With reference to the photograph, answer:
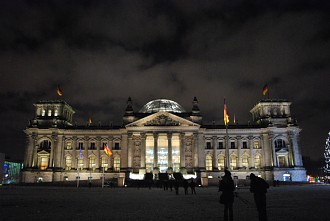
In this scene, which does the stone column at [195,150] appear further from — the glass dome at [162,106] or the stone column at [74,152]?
the stone column at [74,152]

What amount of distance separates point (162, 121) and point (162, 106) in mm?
15370

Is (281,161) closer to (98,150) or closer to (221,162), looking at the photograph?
(221,162)

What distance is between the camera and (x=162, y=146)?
88.3 m

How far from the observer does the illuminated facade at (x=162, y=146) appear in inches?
3241

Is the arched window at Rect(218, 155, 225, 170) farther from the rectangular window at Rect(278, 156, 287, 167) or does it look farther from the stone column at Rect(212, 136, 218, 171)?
the rectangular window at Rect(278, 156, 287, 167)

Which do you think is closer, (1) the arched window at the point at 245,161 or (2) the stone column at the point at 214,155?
(2) the stone column at the point at 214,155

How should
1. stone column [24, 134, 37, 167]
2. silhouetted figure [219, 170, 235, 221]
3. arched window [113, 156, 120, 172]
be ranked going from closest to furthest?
silhouetted figure [219, 170, 235, 221] → stone column [24, 134, 37, 167] → arched window [113, 156, 120, 172]

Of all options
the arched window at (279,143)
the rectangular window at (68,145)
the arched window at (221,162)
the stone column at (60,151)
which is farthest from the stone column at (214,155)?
the stone column at (60,151)

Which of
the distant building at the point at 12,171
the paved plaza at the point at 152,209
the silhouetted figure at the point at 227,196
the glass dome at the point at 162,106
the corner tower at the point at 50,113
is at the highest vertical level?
the glass dome at the point at 162,106

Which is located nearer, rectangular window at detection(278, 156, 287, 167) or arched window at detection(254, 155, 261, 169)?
rectangular window at detection(278, 156, 287, 167)

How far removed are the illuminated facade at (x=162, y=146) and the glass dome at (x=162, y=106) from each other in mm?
9355

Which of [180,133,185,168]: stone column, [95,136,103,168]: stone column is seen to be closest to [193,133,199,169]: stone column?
[180,133,185,168]: stone column

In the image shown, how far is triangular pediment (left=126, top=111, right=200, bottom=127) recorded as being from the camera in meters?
82.6

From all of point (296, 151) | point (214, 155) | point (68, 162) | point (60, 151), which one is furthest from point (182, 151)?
point (60, 151)
